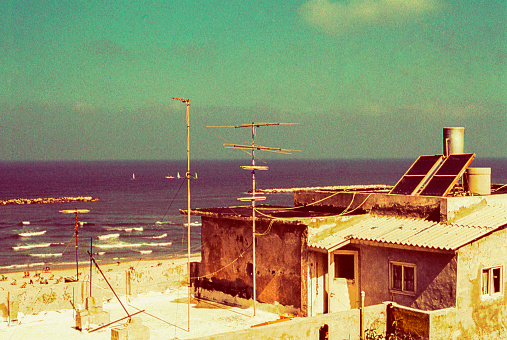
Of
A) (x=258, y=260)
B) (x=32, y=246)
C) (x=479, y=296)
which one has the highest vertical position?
(x=258, y=260)

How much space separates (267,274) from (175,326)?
3.89m

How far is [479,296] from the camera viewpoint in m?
17.8

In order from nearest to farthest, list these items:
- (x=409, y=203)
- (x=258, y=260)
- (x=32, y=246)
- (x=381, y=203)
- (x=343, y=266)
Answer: (x=409, y=203) < (x=343, y=266) < (x=381, y=203) < (x=258, y=260) < (x=32, y=246)

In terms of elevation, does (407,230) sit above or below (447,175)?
below

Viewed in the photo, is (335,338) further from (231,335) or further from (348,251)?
(348,251)

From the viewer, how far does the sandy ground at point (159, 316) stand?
1997 centimetres

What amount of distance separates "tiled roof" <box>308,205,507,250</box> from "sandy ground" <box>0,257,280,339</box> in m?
3.62

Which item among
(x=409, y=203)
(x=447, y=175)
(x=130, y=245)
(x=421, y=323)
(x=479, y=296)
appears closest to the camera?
(x=421, y=323)

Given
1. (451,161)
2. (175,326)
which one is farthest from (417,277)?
(175,326)

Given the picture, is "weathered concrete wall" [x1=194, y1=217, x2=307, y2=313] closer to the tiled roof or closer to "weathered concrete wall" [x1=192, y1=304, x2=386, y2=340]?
the tiled roof

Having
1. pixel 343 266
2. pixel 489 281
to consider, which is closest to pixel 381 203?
pixel 343 266

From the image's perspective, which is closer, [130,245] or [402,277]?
[402,277]

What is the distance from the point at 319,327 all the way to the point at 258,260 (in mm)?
7679

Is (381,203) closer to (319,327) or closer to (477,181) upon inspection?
(477,181)
